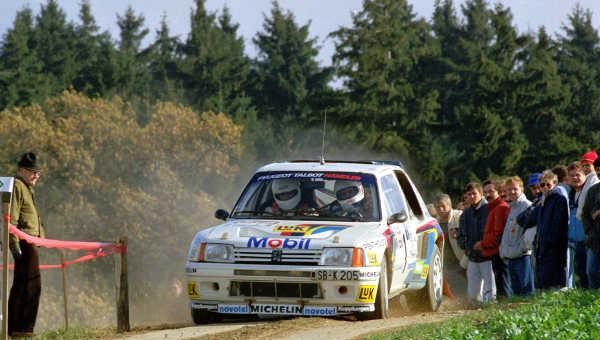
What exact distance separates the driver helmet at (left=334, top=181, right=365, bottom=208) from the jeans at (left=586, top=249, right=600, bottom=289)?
9.34ft

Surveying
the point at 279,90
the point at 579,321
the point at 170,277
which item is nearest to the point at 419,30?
the point at 279,90

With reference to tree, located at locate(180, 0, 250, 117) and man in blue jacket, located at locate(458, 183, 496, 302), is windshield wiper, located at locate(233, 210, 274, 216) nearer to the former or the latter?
man in blue jacket, located at locate(458, 183, 496, 302)

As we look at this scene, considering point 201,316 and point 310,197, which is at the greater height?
point 310,197

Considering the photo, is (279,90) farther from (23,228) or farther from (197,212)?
(23,228)

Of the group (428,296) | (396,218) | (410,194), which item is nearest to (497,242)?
(410,194)

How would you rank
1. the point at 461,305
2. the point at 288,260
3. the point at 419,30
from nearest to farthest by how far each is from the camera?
the point at 288,260 < the point at 461,305 < the point at 419,30

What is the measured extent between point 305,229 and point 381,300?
104cm

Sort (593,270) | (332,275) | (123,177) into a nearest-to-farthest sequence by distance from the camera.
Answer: (332,275) → (593,270) → (123,177)

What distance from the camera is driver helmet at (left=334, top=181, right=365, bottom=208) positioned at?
43.6ft

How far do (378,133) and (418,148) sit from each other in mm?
2641

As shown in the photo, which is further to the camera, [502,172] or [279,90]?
[279,90]

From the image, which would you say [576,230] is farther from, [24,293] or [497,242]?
[24,293]

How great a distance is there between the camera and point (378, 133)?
221ft

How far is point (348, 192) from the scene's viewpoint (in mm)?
13375
